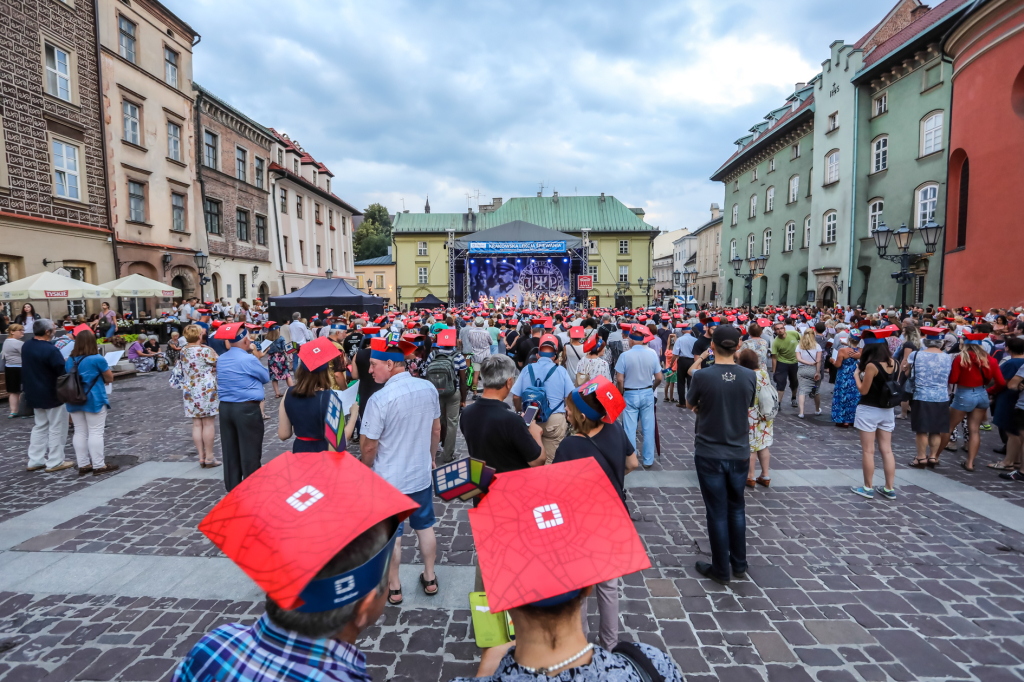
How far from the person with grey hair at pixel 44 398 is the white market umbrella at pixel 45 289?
8.57 m

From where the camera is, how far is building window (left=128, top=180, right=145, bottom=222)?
20464 millimetres

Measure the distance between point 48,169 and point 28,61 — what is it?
328 centimetres

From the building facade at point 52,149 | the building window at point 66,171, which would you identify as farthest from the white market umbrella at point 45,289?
the building window at point 66,171

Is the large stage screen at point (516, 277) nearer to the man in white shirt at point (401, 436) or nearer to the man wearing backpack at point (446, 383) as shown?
the man wearing backpack at point (446, 383)

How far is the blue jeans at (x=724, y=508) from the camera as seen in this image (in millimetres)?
4055

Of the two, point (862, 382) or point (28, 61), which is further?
point (28, 61)

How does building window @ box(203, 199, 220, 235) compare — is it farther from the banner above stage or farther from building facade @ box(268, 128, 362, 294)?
the banner above stage

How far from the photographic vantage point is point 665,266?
9512 centimetres

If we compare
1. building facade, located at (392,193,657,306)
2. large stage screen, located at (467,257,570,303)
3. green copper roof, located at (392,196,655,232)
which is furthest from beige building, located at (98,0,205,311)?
green copper roof, located at (392,196,655,232)

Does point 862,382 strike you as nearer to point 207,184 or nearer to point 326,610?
point 326,610

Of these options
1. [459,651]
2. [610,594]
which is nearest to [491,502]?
[610,594]

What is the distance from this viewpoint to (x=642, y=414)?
6773mm

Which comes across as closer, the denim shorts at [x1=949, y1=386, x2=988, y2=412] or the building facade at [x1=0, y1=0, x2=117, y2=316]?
the denim shorts at [x1=949, y1=386, x2=988, y2=412]

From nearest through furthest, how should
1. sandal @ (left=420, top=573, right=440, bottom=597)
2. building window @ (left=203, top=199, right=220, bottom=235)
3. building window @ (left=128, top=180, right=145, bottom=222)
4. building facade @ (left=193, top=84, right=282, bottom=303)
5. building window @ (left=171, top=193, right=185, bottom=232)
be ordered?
sandal @ (left=420, top=573, right=440, bottom=597) < building window @ (left=128, top=180, right=145, bottom=222) < building window @ (left=171, top=193, right=185, bottom=232) < building window @ (left=203, top=199, right=220, bottom=235) < building facade @ (left=193, top=84, right=282, bottom=303)
